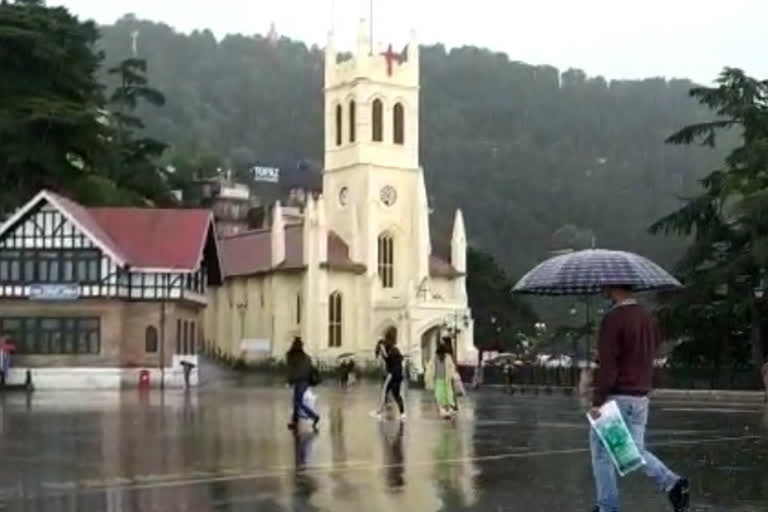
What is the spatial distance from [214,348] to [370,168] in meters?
15.7

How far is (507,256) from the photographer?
121 meters

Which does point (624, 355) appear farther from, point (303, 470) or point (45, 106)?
point (45, 106)

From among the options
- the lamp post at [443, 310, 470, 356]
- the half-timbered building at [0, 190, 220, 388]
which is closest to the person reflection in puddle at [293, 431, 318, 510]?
the half-timbered building at [0, 190, 220, 388]

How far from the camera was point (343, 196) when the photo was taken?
297 ft

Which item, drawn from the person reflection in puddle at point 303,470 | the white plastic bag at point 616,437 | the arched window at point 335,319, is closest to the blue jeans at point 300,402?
the person reflection in puddle at point 303,470

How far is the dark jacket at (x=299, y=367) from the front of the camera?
74.9 feet

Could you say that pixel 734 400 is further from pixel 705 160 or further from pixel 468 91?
pixel 468 91

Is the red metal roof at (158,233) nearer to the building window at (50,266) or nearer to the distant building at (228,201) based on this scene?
the building window at (50,266)

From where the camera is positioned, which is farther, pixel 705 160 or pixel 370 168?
Result: pixel 705 160

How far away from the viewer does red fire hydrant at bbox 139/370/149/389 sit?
5148 centimetres

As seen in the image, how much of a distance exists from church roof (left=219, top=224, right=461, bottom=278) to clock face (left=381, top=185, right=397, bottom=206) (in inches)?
153

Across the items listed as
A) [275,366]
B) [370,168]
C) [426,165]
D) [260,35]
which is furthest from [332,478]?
[260,35]

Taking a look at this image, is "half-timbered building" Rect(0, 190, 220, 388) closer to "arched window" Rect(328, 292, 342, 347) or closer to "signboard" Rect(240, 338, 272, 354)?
"arched window" Rect(328, 292, 342, 347)

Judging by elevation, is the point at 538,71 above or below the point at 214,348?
above
